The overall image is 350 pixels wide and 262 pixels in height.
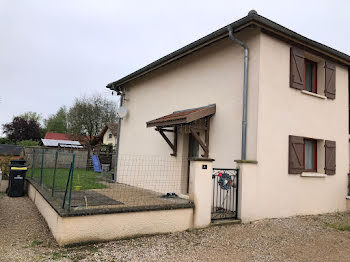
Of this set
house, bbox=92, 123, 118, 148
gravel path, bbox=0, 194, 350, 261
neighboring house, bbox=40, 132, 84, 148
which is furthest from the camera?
house, bbox=92, 123, 118, 148

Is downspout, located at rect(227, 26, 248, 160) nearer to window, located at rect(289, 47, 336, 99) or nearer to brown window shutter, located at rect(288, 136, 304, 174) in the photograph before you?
brown window shutter, located at rect(288, 136, 304, 174)

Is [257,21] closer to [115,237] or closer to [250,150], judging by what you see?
[250,150]

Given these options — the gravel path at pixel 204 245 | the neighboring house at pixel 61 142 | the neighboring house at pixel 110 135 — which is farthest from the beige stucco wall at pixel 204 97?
the neighboring house at pixel 110 135

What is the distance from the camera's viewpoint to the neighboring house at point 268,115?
6508mm

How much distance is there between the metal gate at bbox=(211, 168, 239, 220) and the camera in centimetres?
605

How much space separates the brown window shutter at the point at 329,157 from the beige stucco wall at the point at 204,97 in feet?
9.47

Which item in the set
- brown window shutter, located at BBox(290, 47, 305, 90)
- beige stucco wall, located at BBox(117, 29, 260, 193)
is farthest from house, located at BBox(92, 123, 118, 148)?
brown window shutter, located at BBox(290, 47, 305, 90)

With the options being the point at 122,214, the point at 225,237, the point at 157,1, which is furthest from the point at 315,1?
the point at 122,214

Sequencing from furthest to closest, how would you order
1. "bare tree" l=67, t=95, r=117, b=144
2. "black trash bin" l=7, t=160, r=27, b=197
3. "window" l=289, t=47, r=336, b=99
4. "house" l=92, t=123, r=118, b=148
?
"bare tree" l=67, t=95, r=117, b=144
"house" l=92, t=123, r=118, b=148
"black trash bin" l=7, t=160, r=27, b=197
"window" l=289, t=47, r=336, b=99

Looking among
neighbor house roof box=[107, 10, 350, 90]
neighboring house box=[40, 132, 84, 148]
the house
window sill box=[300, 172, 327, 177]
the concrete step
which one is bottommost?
the concrete step

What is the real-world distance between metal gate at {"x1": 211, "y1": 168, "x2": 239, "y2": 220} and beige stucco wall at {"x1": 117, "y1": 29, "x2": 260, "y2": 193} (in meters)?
0.69

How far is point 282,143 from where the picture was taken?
6.91 m

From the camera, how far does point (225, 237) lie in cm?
506

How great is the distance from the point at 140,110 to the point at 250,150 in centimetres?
623
